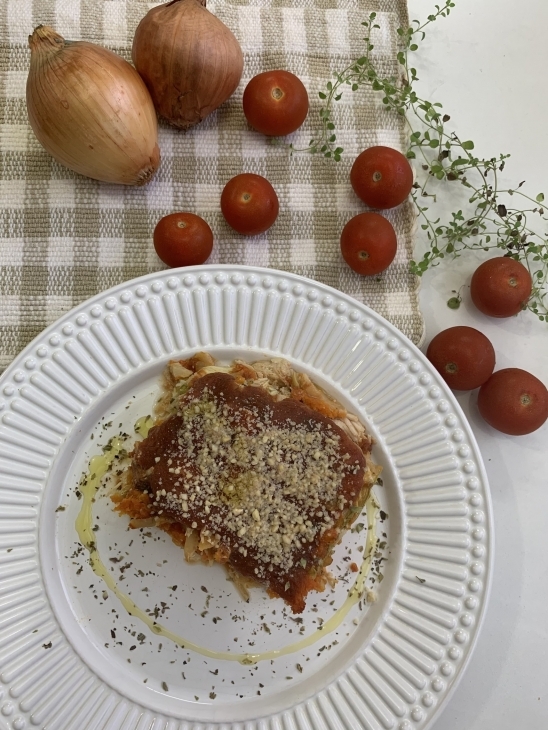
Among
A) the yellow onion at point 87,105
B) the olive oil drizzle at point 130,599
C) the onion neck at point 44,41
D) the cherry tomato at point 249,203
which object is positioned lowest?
the olive oil drizzle at point 130,599

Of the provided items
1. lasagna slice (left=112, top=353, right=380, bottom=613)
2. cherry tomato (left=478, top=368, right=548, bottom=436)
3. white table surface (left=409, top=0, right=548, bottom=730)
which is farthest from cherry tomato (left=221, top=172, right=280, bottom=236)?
cherry tomato (left=478, top=368, right=548, bottom=436)

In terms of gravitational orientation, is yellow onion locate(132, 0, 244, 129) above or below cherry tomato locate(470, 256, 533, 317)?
above

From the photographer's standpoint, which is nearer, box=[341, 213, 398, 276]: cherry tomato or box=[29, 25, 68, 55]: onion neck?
box=[29, 25, 68, 55]: onion neck

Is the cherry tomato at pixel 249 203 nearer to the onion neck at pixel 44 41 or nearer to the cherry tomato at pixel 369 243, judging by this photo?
the cherry tomato at pixel 369 243

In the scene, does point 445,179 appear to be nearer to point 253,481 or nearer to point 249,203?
point 249,203

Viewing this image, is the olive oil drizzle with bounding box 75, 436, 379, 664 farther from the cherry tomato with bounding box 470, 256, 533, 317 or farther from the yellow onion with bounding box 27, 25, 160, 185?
the yellow onion with bounding box 27, 25, 160, 185

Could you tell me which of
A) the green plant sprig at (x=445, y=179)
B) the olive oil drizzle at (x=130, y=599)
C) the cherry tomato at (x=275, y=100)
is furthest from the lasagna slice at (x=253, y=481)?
the cherry tomato at (x=275, y=100)

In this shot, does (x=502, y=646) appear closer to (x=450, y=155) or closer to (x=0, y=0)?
(x=450, y=155)
